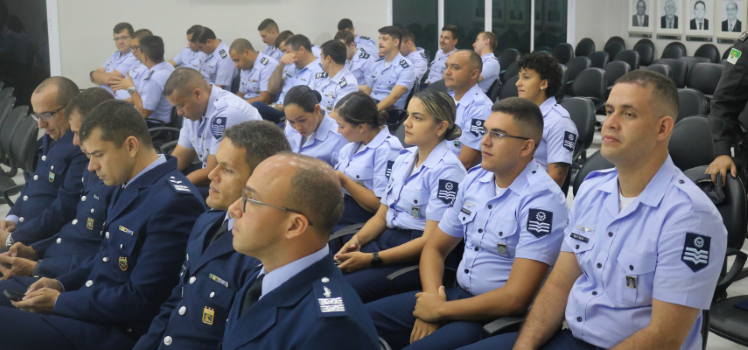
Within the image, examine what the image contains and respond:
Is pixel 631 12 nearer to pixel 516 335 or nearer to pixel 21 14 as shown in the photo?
pixel 21 14

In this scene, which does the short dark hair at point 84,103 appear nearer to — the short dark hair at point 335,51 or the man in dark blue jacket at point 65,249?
the man in dark blue jacket at point 65,249

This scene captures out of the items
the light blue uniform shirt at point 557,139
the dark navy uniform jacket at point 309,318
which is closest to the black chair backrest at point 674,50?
the light blue uniform shirt at point 557,139

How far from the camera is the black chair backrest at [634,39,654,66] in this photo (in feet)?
33.1

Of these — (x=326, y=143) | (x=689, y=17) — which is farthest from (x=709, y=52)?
(x=326, y=143)

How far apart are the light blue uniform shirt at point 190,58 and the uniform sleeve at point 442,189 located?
561 cm

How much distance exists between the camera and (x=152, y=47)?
5.77 metres

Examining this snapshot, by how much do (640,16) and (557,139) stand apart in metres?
8.86

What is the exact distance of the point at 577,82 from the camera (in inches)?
269

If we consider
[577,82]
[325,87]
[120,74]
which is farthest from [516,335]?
[120,74]

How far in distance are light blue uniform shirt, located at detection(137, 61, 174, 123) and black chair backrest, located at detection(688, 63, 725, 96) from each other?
20.5ft

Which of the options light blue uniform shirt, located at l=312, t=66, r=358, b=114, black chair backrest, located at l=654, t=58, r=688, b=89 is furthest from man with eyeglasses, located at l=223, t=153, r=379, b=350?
black chair backrest, located at l=654, t=58, r=688, b=89

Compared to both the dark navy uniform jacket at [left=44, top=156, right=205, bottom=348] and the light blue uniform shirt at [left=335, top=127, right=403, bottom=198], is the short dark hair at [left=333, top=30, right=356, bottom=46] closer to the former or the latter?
the light blue uniform shirt at [left=335, top=127, right=403, bottom=198]

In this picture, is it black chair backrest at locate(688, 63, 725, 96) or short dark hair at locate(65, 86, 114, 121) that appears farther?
black chair backrest at locate(688, 63, 725, 96)

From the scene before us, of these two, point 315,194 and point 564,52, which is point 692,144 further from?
point 564,52
